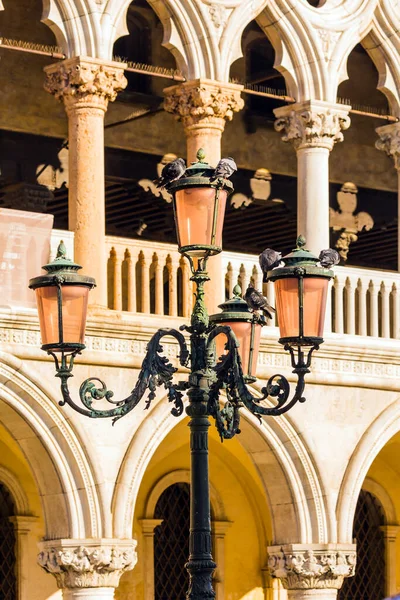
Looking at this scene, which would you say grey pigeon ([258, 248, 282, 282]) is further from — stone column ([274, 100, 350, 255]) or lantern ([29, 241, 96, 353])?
stone column ([274, 100, 350, 255])

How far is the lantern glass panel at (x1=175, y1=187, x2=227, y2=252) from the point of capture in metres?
11.2

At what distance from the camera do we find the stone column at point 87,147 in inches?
687

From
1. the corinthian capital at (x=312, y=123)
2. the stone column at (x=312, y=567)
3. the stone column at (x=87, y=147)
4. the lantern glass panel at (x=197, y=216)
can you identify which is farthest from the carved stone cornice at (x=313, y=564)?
the lantern glass panel at (x=197, y=216)

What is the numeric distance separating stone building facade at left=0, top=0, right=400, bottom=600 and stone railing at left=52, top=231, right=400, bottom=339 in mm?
24

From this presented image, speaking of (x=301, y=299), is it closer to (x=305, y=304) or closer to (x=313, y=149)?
(x=305, y=304)

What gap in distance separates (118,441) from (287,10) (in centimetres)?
480

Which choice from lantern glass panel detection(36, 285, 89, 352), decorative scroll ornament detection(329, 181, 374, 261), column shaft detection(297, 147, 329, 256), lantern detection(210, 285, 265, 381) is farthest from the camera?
decorative scroll ornament detection(329, 181, 374, 261)

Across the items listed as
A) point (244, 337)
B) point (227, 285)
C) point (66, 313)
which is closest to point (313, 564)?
point (227, 285)

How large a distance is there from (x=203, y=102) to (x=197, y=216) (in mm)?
7322

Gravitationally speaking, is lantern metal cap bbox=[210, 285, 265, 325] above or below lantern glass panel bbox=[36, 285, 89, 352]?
above

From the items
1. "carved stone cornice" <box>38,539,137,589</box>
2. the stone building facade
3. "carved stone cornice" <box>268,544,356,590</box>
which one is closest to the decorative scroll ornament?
the stone building facade

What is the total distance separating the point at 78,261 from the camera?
57.3 feet

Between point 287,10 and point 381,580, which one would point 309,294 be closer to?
point 287,10

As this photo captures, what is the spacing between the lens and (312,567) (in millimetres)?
18125
